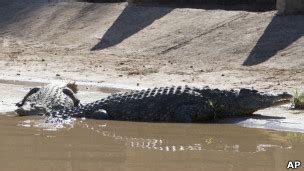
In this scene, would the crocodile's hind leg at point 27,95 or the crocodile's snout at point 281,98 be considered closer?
the crocodile's snout at point 281,98

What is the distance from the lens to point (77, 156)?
7203 mm

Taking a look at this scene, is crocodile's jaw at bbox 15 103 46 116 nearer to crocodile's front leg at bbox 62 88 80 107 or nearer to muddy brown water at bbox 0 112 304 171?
muddy brown water at bbox 0 112 304 171

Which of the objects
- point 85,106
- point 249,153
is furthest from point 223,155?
point 85,106

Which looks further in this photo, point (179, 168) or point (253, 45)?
point (253, 45)

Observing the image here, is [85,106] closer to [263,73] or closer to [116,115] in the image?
[116,115]

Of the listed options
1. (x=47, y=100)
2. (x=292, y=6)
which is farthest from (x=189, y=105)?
(x=292, y=6)

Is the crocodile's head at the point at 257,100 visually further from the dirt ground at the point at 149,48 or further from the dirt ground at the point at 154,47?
the dirt ground at the point at 154,47

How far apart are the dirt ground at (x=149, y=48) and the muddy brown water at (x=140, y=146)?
8.47 ft

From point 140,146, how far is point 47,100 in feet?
9.19

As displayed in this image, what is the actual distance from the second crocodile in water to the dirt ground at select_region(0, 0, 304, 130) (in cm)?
216

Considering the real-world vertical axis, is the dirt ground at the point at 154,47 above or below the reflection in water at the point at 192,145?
above

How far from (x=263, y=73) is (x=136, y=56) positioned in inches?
150

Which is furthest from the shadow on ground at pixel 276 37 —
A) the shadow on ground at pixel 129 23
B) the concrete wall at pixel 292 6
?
the shadow on ground at pixel 129 23

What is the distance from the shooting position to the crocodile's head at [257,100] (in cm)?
974
